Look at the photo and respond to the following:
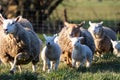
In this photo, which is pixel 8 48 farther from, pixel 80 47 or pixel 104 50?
pixel 104 50

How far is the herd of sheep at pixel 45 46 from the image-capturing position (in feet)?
36.1

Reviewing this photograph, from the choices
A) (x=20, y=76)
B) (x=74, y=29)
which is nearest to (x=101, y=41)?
(x=74, y=29)

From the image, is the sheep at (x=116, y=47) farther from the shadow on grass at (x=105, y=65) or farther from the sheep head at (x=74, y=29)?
the sheep head at (x=74, y=29)

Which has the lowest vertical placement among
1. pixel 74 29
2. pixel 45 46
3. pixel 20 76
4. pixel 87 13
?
pixel 87 13

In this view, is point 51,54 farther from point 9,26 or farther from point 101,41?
point 101,41

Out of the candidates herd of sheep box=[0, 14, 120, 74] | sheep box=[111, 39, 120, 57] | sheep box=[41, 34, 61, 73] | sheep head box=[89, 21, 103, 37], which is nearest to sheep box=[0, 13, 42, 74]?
herd of sheep box=[0, 14, 120, 74]

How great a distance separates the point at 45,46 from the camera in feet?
40.5

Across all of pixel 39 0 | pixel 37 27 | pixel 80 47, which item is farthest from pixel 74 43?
pixel 39 0

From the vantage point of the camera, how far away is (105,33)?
15.0 m

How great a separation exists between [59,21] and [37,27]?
1.30 metres

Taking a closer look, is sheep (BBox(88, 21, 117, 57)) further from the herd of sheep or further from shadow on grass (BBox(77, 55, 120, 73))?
shadow on grass (BBox(77, 55, 120, 73))

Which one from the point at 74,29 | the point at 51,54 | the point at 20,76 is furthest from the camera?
the point at 74,29

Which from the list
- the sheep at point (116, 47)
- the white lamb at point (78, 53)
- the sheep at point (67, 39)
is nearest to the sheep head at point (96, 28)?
the sheep at point (116, 47)

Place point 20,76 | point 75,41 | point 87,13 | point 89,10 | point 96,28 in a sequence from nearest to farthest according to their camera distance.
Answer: point 20,76 < point 75,41 < point 96,28 < point 87,13 < point 89,10
